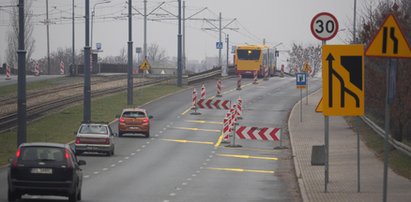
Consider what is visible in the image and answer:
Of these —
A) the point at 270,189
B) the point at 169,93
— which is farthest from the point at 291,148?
the point at 169,93

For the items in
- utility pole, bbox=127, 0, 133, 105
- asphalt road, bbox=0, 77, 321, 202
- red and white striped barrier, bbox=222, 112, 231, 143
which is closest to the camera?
asphalt road, bbox=0, 77, 321, 202

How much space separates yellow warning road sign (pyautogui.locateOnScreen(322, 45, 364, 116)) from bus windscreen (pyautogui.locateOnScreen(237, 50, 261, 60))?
250 ft

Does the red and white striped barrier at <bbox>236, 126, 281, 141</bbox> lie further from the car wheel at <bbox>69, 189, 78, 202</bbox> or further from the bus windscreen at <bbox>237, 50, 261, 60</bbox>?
the bus windscreen at <bbox>237, 50, 261, 60</bbox>

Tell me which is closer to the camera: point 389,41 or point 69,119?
point 389,41

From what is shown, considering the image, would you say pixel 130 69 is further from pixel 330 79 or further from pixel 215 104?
pixel 330 79

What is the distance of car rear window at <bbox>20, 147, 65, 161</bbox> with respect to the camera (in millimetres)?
23797

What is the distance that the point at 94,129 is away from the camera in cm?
4322

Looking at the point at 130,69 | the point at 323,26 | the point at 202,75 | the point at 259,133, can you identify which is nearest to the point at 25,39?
the point at 202,75

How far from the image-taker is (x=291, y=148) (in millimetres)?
46812

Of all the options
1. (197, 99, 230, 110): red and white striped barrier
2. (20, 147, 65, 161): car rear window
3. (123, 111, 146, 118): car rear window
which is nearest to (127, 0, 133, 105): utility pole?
(197, 99, 230, 110): red and white striped barrier

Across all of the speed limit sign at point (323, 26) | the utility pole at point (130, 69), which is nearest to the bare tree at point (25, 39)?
the utility pole at point (130, 69)

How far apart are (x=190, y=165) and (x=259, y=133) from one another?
7.85m

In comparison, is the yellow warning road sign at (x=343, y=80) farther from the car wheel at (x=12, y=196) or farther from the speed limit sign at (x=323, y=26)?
the car wheel at (x=12, y=196)

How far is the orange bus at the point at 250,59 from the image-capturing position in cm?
10088
